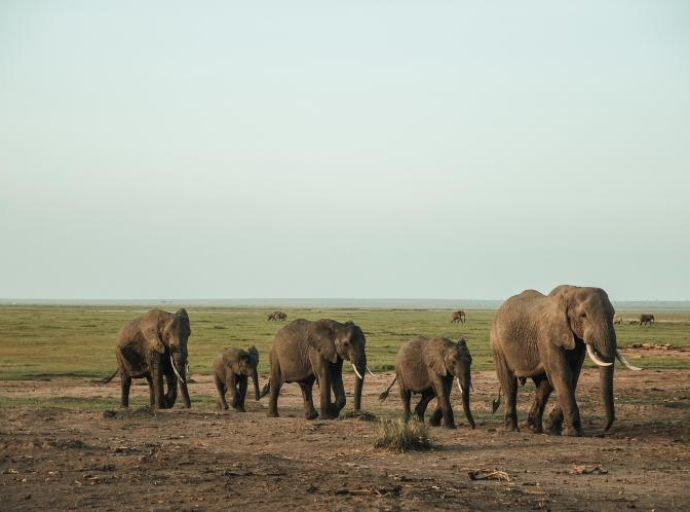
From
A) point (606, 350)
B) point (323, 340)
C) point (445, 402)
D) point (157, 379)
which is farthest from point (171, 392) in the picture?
point (606, 350)

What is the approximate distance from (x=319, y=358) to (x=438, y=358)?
2.71 metres

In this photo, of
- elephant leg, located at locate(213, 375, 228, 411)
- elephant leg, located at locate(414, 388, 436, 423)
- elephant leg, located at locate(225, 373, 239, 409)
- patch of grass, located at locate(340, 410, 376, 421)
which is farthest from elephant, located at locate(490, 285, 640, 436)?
elephant leg, located at locate(213, 375, 228, 411)

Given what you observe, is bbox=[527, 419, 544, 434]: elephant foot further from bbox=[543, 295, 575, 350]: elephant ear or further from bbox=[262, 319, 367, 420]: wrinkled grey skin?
bbox=[262, 319, 367, 420]: wrinkled grey skin

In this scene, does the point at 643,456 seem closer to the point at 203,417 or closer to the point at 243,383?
the point at 203,417

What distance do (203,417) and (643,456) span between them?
8.86 meters

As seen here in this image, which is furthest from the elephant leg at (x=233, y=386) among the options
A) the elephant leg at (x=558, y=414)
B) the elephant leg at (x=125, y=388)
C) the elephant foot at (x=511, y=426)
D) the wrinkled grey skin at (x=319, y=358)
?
the elephant leg at (x=558, y=414)

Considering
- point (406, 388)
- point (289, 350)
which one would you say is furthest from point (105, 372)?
point (406, 388)

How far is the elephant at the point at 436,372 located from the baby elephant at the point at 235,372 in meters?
4.42

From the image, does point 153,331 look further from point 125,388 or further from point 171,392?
point 125,388

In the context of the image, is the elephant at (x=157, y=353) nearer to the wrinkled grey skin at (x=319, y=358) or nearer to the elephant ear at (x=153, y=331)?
the elephant ear at (x=153, y=331)

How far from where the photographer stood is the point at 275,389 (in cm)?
2217

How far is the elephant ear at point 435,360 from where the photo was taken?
19.4 metres

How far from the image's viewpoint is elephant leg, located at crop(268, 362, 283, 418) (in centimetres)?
2214

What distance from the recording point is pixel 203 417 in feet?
68.0
